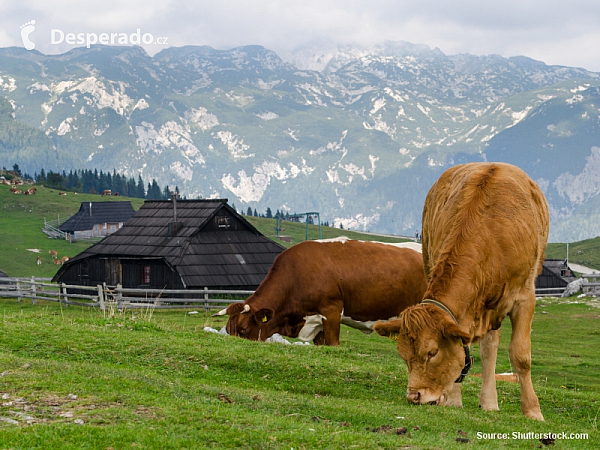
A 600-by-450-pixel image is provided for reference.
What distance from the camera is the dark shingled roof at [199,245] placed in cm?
5084

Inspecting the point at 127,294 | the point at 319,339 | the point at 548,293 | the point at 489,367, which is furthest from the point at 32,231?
the point at 489,367

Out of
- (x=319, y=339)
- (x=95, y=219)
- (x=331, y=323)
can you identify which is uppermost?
(x=95, y=219)

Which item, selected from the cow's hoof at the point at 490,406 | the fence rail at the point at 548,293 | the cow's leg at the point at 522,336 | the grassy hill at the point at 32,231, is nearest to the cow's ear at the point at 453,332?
the cow's leg at the point at 522,336

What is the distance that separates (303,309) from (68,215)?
5080 inches


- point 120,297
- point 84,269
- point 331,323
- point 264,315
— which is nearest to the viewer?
point 331,323

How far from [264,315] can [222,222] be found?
1487 inches

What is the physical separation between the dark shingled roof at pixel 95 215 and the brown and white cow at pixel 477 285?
401 feet

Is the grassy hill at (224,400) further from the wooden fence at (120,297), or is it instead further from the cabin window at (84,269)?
the cabin window at (84,269)

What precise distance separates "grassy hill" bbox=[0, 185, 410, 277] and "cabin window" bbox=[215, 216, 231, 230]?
41.7m

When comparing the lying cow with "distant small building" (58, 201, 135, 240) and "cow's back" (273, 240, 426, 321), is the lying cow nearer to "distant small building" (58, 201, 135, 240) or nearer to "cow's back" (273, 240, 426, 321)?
"cow's back" (273, 240, 426, 321)

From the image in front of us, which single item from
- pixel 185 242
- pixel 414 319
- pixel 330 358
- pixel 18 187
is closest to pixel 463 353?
pixel 414 319

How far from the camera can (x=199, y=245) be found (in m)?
52.7

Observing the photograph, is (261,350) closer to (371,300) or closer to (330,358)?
(330,358)

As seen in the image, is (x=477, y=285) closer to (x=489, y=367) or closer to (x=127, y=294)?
(x=489, y=367)
